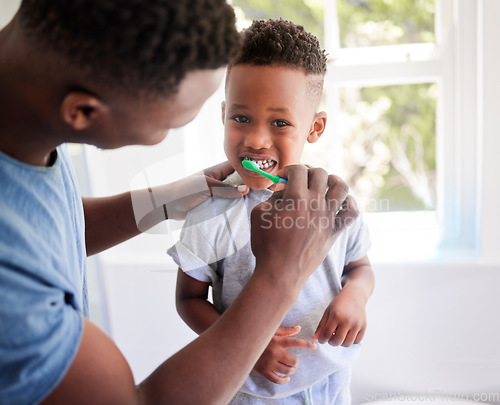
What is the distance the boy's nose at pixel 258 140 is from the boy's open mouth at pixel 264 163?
27 mm

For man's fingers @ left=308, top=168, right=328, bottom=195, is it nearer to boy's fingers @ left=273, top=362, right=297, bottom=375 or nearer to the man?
the man

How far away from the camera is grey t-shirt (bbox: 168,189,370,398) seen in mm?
821

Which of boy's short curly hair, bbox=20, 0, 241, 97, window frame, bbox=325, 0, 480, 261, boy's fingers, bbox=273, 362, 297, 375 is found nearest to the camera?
boy's short curly hair, bbox=20, 0, 241, 97

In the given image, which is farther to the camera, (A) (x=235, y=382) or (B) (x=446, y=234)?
(B) (x=446, y=234)

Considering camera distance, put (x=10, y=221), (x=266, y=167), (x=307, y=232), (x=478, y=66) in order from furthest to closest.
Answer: (x=478, y=66), (x=266, y=167), (x=307, y=232), (x=10, y=221)

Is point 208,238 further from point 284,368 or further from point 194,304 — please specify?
point 284,368

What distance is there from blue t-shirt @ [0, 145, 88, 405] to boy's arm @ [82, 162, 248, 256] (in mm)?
297


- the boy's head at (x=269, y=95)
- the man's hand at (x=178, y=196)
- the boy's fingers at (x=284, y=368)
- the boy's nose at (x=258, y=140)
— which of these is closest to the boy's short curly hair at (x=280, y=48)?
the boy's head at (x=269, y=95)

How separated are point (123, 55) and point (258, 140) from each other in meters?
0.36

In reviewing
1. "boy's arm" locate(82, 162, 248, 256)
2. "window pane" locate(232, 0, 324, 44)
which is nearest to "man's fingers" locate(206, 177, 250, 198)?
"boy's arm" locate(82, 162, 248, 256)

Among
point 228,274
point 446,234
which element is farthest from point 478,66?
point 228,274

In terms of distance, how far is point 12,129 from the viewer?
0.50 metres

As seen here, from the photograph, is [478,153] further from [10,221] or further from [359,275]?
[10,221]

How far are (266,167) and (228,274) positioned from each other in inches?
7.9
